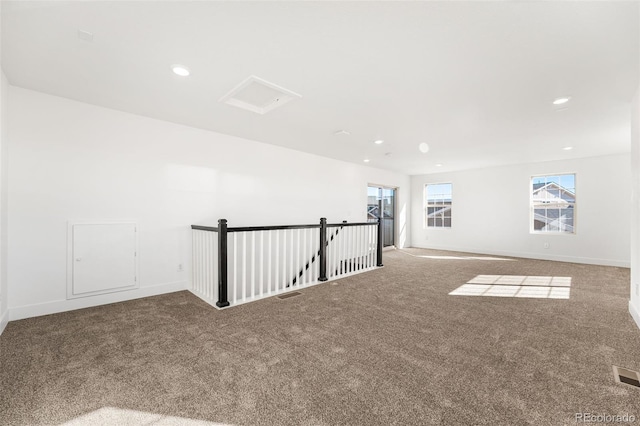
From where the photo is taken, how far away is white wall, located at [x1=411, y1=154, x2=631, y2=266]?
568 cm

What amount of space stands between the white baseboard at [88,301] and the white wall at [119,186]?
0.01 m

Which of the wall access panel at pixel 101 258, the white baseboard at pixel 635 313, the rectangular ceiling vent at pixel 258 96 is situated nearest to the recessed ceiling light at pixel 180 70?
the rectangular ceiling vent at pixel 258 96

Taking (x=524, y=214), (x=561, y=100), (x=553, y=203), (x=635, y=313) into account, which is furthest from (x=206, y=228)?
(x=553, y=203)

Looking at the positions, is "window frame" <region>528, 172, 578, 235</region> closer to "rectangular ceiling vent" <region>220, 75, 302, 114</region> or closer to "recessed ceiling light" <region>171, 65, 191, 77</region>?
"rectangular ceiling vent" <region>220, 75, 302, 114</region>

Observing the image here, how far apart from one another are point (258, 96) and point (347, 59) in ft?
4.13

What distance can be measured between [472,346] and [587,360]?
2.61 ft

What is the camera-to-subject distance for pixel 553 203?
6.55 meters

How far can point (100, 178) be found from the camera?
10.8 ft

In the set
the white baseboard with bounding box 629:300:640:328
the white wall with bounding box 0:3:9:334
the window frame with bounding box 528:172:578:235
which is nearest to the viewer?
the white wall with bounding box 0:3:9:334

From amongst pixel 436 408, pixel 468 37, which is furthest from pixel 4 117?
pixel 436 408

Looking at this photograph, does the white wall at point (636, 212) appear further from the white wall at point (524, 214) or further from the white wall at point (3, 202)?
the white wall at point (3, 202)

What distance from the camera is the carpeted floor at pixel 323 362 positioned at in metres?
1.51

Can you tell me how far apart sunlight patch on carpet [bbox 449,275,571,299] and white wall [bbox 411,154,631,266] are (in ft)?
7.34

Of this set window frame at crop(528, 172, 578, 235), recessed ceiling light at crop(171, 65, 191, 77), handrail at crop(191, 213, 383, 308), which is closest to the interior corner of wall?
handrail at crop(191, 213, 383, 308)
